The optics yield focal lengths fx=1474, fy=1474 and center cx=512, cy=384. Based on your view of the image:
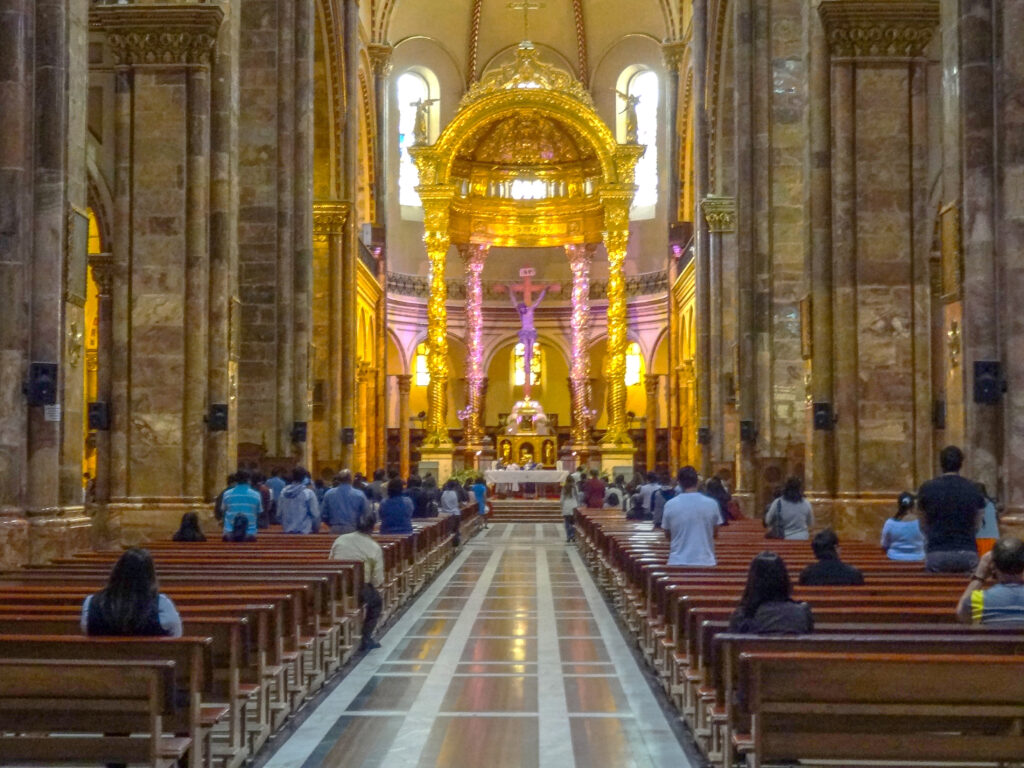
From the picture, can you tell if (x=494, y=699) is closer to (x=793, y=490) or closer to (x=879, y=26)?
(x=793, y=490)

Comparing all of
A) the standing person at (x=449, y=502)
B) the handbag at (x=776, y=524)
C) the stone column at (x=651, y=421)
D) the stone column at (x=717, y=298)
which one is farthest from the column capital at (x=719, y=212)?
the stone column at (x=651, y=421)

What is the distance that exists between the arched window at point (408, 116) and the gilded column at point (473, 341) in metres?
3.53

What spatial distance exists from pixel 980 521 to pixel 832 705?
5.32m

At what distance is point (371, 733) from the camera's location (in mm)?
9125

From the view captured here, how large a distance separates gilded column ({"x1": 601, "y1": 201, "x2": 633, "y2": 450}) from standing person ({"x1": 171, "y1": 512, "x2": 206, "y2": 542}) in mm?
29750

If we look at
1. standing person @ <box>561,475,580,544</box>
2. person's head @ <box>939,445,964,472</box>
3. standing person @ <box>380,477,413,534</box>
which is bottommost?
standing person @ <box>561,475,580,544</box>

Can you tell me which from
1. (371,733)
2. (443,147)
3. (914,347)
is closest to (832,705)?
(371,733)

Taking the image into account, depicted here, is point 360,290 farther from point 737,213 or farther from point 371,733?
point 371,733

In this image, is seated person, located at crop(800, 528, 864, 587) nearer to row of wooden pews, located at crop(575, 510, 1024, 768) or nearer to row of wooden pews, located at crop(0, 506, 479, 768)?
row of wooden pews, located at crop(575, 510, 1024, 768)

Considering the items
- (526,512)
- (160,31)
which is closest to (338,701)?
(160,31)

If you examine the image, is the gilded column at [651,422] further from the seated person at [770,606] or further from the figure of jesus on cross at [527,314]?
the seated person at [770,606]

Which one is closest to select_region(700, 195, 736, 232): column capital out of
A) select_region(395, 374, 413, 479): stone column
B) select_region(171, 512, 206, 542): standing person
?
select_region(171, 512, 206, 542): standing person

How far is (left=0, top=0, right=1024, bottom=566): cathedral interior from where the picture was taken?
42.6 ft

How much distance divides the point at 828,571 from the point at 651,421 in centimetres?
3746
